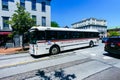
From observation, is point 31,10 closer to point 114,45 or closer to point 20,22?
point 20,22

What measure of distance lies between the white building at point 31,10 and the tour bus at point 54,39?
11652mm

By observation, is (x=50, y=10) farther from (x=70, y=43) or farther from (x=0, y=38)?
(x=70, y=43)

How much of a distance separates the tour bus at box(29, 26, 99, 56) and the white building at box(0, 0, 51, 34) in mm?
11652

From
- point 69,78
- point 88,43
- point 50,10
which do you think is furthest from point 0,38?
point 69,78

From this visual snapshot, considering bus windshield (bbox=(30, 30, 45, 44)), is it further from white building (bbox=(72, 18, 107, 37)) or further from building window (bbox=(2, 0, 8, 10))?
white building (bbox=(72, 18, 107, 37))

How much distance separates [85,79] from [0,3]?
19605mm

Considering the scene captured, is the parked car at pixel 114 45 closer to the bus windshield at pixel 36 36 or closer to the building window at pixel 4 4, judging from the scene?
the bus windshield at pixel 36 36

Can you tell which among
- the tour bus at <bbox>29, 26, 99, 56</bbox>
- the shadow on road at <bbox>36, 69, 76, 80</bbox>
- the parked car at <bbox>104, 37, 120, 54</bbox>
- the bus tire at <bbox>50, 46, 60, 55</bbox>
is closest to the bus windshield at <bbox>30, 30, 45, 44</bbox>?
the tour bus at <bbox>29, 26, 99, 56</bbox>

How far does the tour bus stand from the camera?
10.4 m

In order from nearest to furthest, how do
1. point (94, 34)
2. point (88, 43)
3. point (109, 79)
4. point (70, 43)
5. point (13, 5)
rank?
point (109, 79) → point (70, 43) → point (88, 43) → point (94, 34) → point (13, 5)

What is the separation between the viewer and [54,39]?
11.5 m

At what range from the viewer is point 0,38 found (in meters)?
20.4

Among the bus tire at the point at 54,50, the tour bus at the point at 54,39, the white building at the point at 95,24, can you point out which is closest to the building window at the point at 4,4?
the tour bus at the point at 54,39

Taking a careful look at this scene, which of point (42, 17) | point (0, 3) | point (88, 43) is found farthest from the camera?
point (42, 17)
